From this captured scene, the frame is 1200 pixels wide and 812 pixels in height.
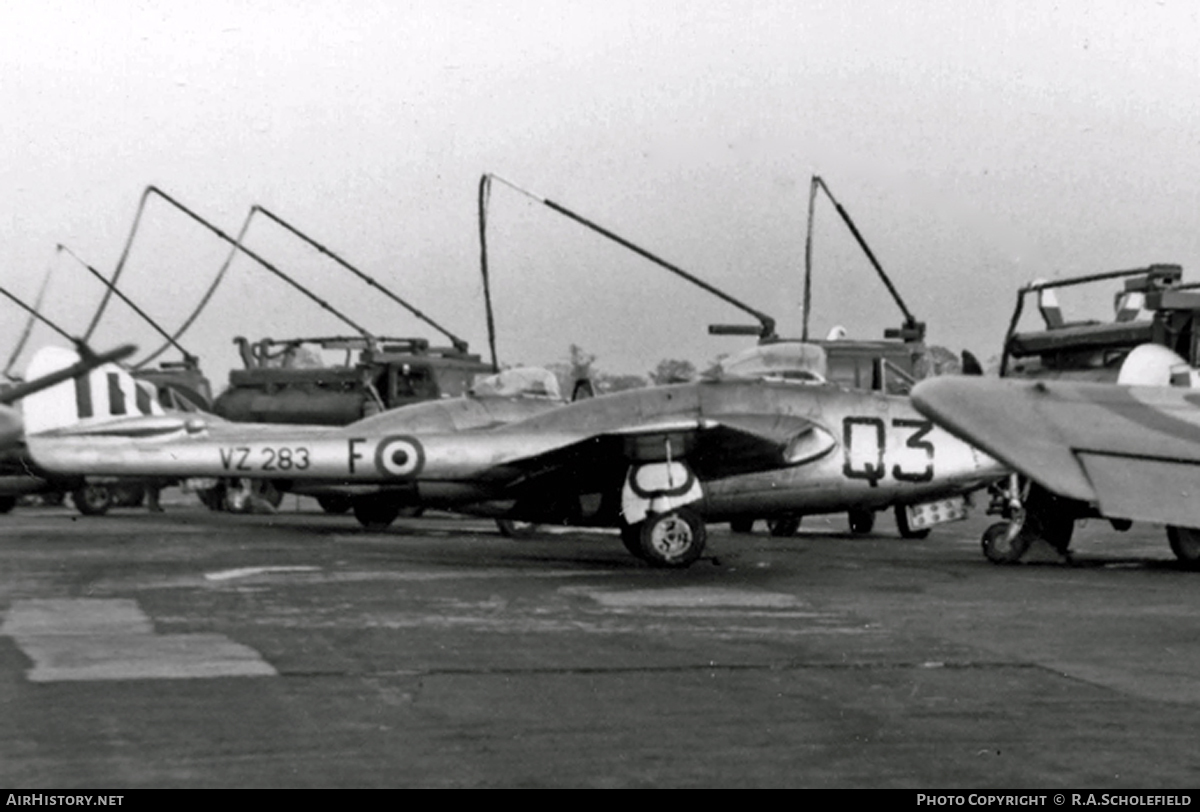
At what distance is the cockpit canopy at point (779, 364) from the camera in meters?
20.0

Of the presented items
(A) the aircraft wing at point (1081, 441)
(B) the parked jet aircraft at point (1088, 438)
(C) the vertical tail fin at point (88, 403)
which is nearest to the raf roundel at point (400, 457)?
(C) the vertical tail fin at point (88, 403)

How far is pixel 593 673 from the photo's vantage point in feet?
32.8

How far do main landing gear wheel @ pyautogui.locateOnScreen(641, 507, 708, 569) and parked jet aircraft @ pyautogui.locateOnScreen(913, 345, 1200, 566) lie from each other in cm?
1091

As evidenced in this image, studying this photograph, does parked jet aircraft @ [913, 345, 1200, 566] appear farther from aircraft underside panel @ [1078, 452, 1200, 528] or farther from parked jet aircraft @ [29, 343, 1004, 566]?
parked jet aircraft @ [29, 343, 1004, 566]

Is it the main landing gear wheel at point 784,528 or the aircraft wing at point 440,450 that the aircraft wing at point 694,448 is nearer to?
the aircraft wing at point 440,450

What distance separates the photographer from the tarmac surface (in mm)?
7348

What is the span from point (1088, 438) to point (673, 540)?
1182 centimetres

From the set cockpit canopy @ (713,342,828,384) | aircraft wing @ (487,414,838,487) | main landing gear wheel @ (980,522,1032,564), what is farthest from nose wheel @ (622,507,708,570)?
main landing gear wheel @ (980,522,1032,564)

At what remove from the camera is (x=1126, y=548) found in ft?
70.8

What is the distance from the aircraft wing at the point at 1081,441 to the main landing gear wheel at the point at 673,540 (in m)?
11.2

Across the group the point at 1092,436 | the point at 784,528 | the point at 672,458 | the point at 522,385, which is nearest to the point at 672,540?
the point at 672,458

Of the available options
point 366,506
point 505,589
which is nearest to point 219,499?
point 366,506

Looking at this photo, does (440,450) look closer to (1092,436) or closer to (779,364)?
(779,364)

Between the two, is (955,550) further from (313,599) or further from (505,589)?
(313,599)
